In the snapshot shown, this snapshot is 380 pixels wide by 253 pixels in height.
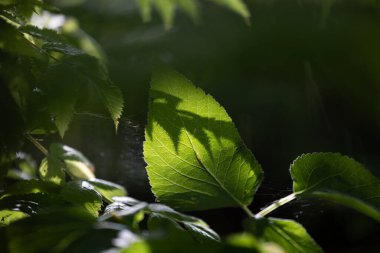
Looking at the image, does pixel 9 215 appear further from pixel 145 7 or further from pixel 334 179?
pixel 145 7

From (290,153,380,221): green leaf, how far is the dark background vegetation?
1.41 feet

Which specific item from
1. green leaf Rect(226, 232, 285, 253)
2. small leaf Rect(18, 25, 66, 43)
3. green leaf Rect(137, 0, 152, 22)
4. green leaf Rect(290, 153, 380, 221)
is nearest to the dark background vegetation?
green leaf Rect(137, 0, 152, 22)

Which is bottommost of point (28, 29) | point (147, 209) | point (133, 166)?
point (133, 166)

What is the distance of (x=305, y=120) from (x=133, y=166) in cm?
43

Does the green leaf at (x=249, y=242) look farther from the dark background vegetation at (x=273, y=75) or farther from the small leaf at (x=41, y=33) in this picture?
the dark background vegetation at (x=273, y=75)

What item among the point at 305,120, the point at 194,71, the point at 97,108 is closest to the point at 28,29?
the point at 97,108

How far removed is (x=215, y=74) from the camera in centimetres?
102

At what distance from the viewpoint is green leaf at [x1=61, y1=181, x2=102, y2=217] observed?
392 mm

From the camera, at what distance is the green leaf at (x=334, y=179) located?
32cm

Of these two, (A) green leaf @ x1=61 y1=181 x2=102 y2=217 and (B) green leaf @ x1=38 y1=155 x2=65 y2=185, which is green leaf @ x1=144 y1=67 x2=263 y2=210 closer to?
(A) green leaf @ x1=61 y1=181 x2=102 y2=217

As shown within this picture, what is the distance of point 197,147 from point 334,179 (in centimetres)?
10

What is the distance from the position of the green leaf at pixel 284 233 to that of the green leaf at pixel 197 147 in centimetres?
3

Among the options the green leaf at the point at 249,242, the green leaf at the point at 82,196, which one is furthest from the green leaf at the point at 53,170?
the green leaf at the point at 249,242

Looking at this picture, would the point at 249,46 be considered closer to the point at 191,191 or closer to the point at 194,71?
the point at 194,71
